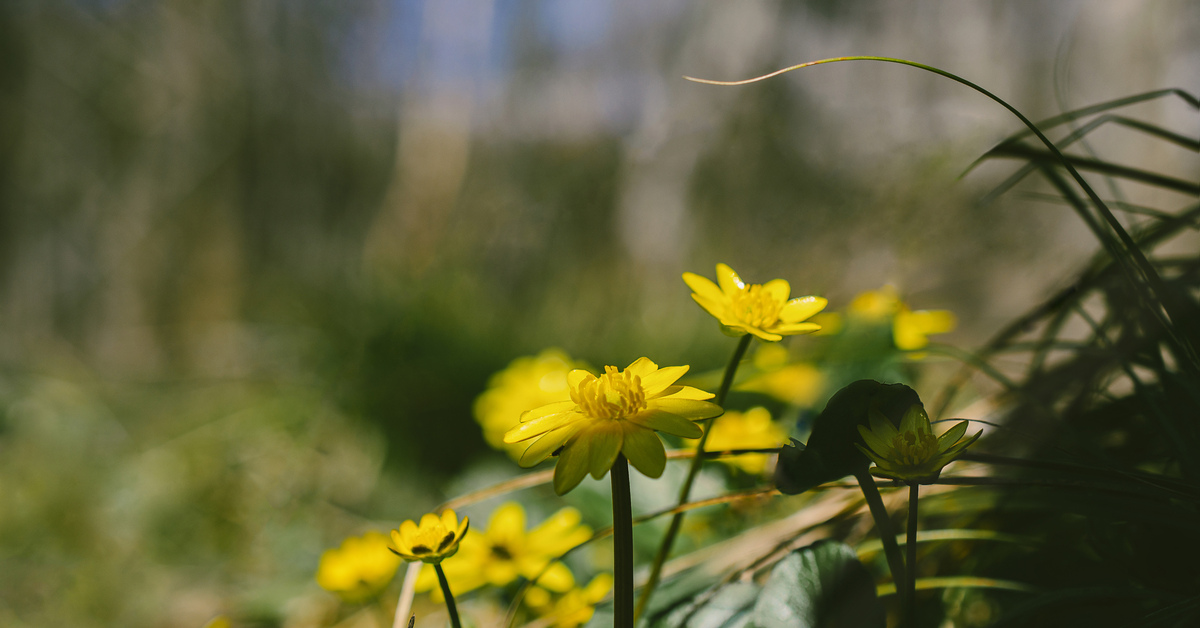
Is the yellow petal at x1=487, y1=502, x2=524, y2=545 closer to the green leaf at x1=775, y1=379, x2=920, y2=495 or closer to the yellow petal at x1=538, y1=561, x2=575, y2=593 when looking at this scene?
the yellow petal at x1=538, y1=561, x2=575, y2=593

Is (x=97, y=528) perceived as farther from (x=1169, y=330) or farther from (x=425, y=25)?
(x=425, y=25)

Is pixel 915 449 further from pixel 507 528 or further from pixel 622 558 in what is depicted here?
pixel 507 528

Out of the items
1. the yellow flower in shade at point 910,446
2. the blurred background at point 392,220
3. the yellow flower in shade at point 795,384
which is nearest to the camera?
the yellow flower in shade at point 910,446

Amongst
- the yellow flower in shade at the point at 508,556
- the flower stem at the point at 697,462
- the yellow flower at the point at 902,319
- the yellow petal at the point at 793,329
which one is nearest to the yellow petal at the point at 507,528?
the yellow flower in shade at the point at 508,556

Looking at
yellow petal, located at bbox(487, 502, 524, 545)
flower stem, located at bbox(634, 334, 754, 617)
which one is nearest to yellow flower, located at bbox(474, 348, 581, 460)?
yellow petal, located at bbox(487, 502, 524, 545)

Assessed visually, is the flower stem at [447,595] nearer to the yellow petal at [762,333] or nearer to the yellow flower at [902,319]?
the yellow petal at [762,333]

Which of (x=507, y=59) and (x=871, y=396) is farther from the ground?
(x=507, y=59)

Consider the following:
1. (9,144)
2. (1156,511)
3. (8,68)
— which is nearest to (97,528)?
(1156,511)
